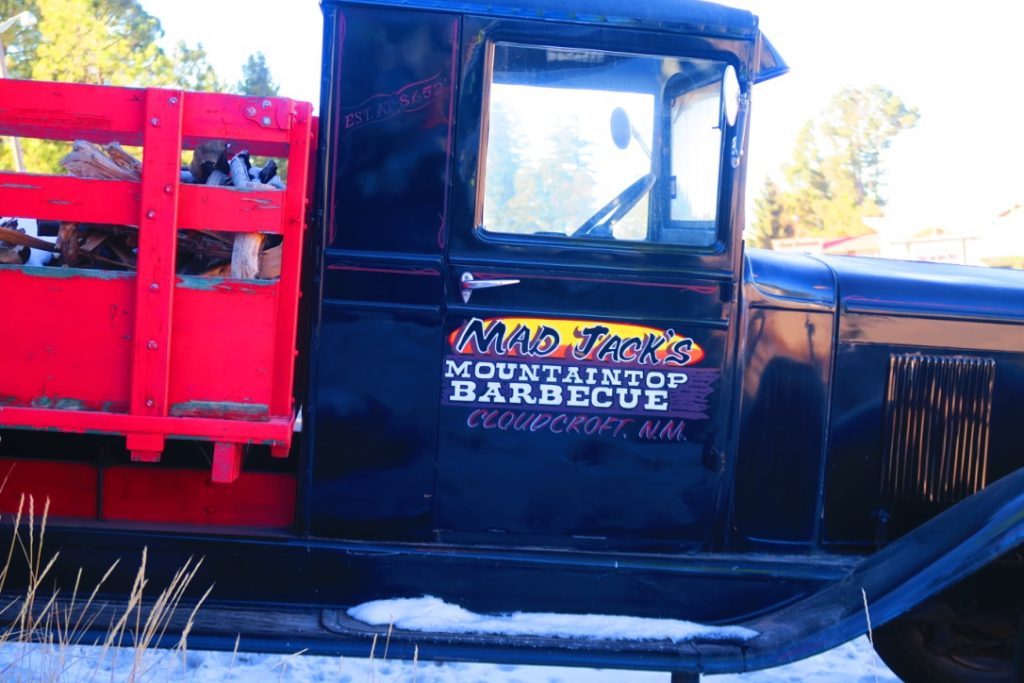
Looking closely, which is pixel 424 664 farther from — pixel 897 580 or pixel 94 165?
pixel 94 165

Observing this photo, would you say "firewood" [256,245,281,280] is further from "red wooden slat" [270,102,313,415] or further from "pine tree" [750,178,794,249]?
"pine tree" [750,178,794,249]

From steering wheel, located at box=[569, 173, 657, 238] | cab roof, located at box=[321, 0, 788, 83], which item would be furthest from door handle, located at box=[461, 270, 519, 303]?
cab roof, located at box=[321, 0, 788, 83]

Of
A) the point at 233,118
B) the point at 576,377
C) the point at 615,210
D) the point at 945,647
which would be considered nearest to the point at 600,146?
the point at 615,210

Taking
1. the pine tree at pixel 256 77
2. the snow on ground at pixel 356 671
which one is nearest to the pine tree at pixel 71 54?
the pine tree at pixel 256 77

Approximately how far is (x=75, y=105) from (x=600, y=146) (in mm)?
1588

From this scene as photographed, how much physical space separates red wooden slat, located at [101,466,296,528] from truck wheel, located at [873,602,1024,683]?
2.12m

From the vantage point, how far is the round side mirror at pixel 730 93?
3.08 meters

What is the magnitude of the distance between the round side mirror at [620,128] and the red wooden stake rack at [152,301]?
3.22ft

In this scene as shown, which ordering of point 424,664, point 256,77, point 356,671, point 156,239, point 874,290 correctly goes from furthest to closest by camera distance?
→ point 256,77
point 424,664
point 356,671
point 874,290
point 156,239

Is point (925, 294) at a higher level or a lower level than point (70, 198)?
lower

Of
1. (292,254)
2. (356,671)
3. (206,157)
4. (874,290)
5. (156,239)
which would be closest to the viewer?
(156,239)

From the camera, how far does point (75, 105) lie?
9.41 ft

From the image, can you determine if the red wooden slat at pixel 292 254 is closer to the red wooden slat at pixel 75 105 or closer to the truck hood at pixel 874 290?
the red wooden slat at pixel 75 105

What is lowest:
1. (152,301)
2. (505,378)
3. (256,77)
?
(505,378)
